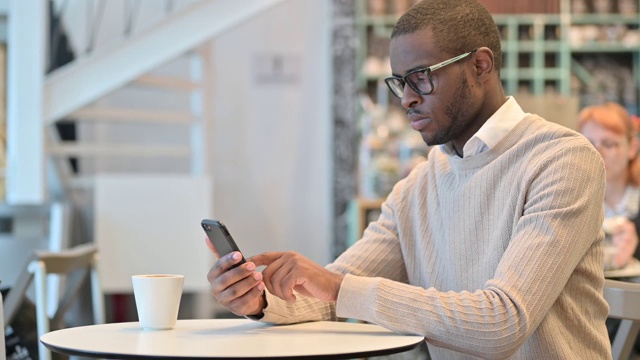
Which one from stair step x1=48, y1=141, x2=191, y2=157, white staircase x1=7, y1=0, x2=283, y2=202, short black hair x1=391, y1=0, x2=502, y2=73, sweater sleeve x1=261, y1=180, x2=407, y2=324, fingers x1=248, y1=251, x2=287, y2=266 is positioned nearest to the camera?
fingers x1=248, y1=251, x2=287, y2=266

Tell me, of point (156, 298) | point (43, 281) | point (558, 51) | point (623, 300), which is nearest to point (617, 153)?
point (623, 300)

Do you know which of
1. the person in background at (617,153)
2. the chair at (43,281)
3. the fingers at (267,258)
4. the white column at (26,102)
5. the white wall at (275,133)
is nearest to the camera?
the fingers at (267,258)

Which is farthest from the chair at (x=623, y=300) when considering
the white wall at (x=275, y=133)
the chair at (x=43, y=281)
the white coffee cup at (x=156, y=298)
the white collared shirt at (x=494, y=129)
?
the white wall at (x=275, y=133)

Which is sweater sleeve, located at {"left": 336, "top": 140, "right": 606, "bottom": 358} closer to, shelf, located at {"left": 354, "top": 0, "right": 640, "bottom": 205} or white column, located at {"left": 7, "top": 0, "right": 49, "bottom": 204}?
white column, located at {"left": 7, "top": 0, "right": 49, "bottom": 204}

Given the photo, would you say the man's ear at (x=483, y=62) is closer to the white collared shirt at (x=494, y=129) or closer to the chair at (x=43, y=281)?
the white collared shirt at (x=494, y=129)

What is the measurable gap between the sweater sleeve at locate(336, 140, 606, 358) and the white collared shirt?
0.36 ft

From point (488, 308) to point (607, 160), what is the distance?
2.14 m

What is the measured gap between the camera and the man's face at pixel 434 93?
5.56 ft

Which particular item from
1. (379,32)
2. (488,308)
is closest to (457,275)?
(488,308)

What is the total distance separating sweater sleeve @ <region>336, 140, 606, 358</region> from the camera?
57.7 inches

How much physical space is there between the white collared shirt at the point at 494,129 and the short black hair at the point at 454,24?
0.09 m

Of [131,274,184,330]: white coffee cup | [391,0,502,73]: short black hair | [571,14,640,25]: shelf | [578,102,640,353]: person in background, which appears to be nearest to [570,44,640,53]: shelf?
[571,14,640,25]: shelf

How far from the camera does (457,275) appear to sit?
5.74ft

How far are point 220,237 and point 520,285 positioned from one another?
1.57ft
